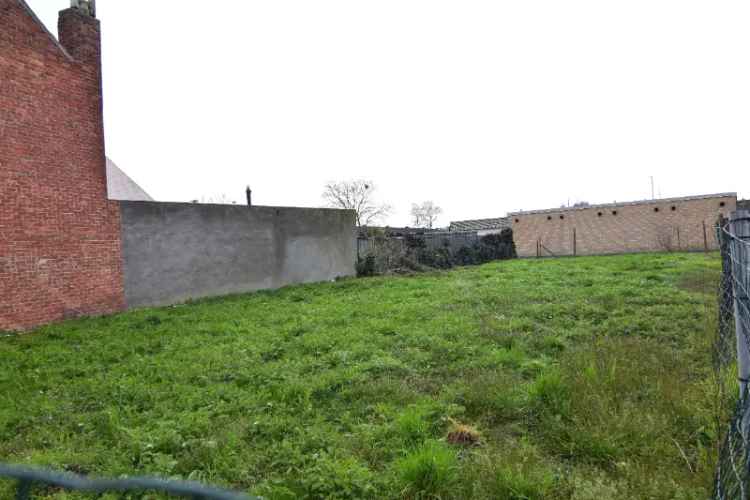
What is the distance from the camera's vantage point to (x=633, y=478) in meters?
2.64

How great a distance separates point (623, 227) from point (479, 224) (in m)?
12.1

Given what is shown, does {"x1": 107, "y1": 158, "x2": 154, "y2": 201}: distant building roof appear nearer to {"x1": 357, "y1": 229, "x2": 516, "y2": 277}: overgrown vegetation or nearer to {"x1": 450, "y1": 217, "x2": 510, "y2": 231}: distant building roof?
{"x1": 357, "y1": 229, "x2": 516, "y2": 277}: overgrown vegetation

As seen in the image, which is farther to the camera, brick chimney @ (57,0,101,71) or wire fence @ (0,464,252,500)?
brick chimney @ (57,0,101,71)

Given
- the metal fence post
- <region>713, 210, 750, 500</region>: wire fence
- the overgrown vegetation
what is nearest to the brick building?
the overgrown vegetation

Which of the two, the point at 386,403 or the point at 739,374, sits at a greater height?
the point at 739,374

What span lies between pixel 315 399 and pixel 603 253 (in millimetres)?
25712

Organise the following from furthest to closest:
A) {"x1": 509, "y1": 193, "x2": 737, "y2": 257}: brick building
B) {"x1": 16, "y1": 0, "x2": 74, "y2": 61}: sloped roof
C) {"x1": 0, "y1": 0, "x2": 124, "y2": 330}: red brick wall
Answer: {"x1": 509, "y1": 193, "x2": 737, "y2": 257}: brick building < {"x1": 16, "y1": 0, "x2": 74, "y2": 61}: sloped roof < {"x1": 0, "y1": 0, "x2": 124, "y2": 330}: red brick wall

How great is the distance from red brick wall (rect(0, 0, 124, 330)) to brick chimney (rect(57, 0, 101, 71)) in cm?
2

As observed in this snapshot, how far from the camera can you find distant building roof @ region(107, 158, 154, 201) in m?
16.3

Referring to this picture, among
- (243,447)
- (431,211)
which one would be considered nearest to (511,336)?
(243,447)

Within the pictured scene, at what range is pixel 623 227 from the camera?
25609 millimetres

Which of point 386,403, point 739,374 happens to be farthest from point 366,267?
point 739,374

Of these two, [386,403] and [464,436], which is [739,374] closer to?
[464,436]

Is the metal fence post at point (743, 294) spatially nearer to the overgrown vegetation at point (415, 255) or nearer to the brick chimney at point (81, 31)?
the brick chimney at point (81, 31)
